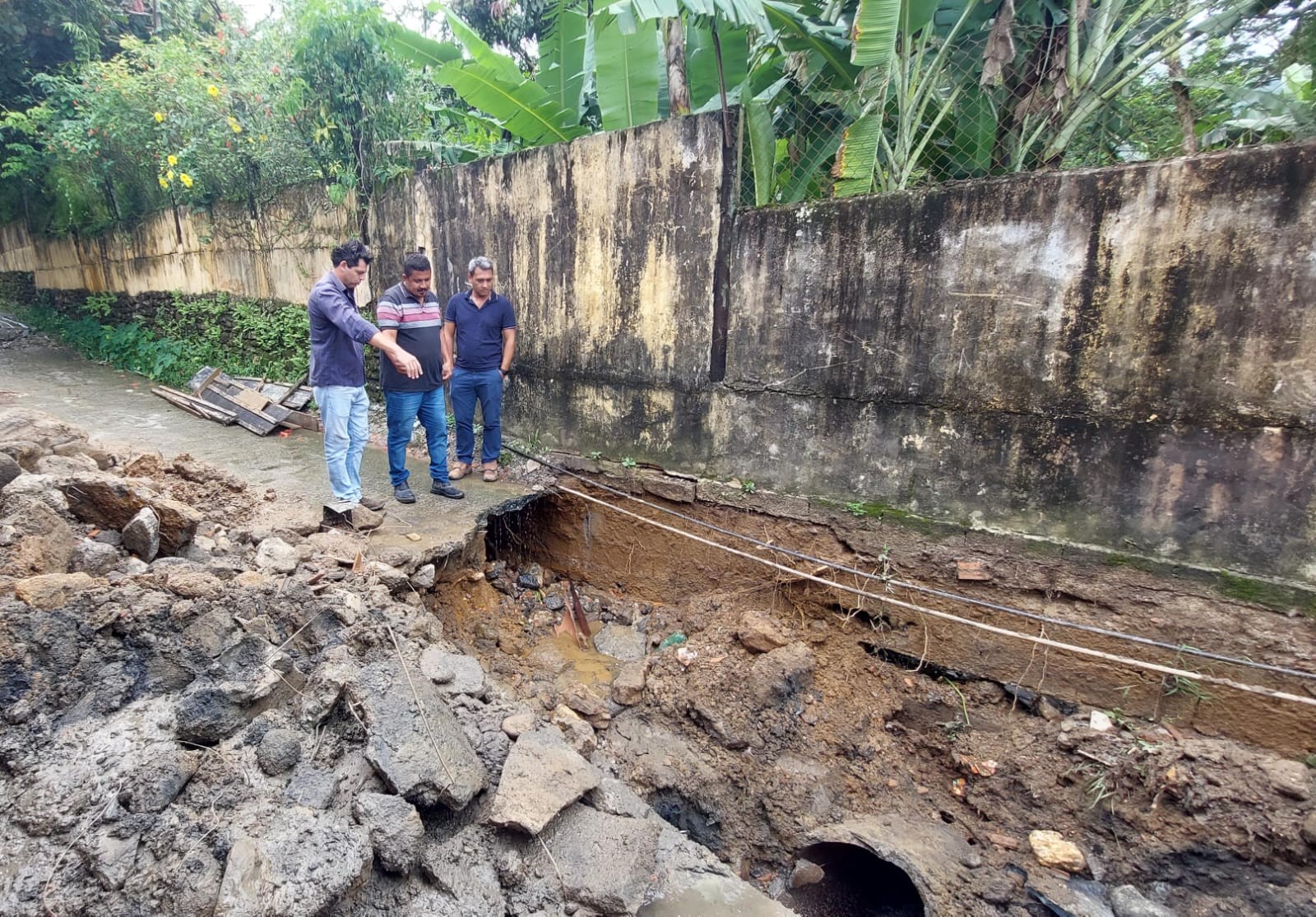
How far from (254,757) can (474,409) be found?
322 centimetres

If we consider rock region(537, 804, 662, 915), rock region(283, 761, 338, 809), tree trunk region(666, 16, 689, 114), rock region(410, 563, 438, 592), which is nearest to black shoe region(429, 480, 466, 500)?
rock region(410, 563, 438, 592)

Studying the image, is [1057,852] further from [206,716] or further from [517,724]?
[206,716]

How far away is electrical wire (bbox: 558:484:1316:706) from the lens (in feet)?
10.2

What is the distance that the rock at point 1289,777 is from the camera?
3008mm

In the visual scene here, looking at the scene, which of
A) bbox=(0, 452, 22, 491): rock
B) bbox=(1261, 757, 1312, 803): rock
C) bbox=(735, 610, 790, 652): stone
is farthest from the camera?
bbox=(735, 610, 790, 652): stone

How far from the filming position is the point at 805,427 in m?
4.28

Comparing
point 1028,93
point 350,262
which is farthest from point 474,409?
point 1028,93

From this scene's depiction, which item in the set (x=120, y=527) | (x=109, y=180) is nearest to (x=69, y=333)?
(x=109, y=180)

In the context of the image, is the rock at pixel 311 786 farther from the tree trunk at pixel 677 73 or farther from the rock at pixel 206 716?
the tree trunk at pixel 677 73

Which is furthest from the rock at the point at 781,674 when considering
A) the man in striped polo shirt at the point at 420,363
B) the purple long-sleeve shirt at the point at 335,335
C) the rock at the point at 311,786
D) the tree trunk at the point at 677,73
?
the tree trunk at the point at 677,73

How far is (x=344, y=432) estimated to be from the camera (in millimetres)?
4316

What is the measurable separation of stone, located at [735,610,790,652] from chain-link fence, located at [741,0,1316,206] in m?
2.74

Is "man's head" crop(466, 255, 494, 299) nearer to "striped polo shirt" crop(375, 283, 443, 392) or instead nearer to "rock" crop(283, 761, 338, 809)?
"striped polo shirt" crop(375, 283, 443, 392)

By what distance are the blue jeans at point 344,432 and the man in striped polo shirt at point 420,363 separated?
248 millimetres
